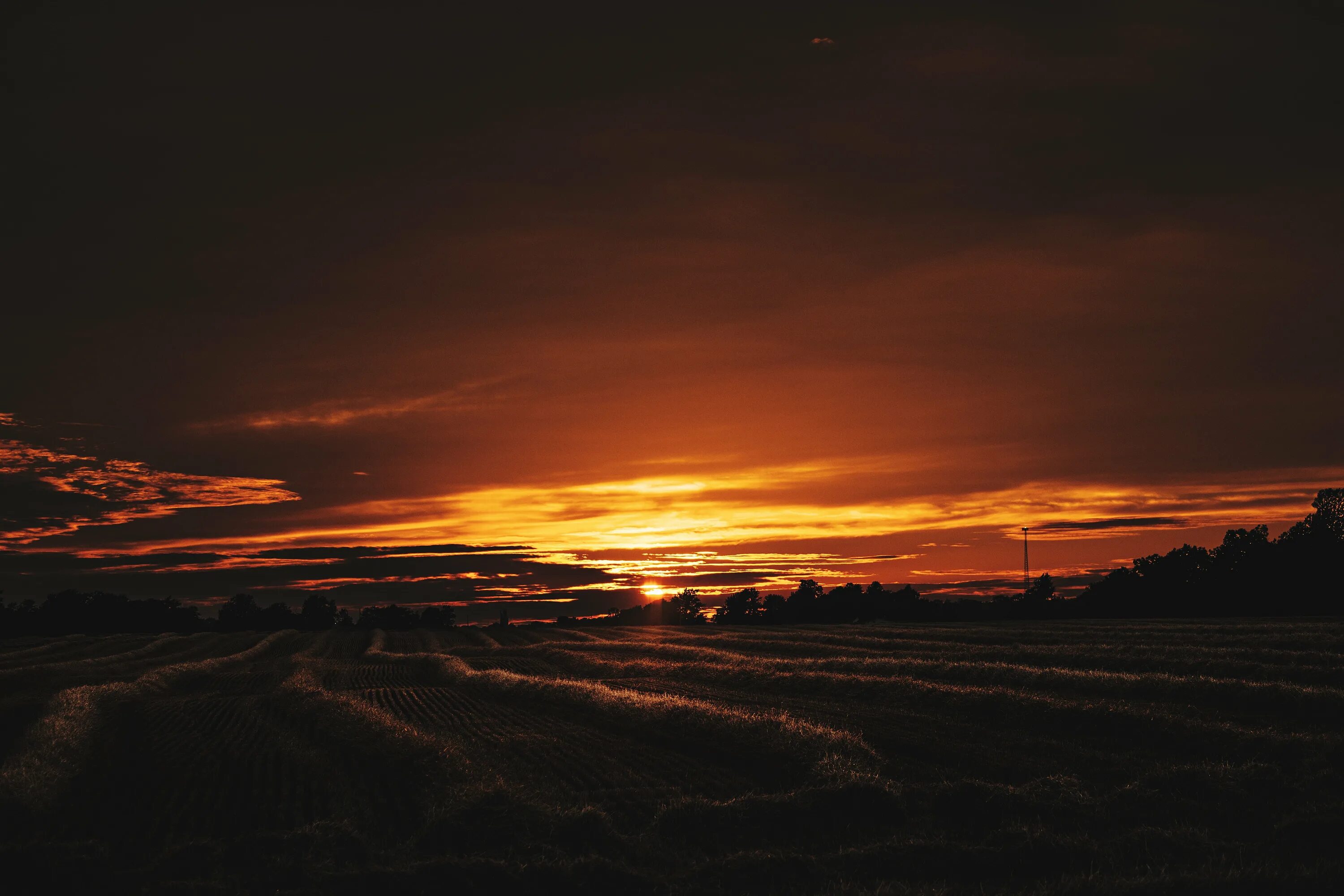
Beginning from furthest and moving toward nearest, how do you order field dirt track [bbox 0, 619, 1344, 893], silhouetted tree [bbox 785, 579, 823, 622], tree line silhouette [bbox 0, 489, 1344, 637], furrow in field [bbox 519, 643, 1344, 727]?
silhouetted tree [bbox 785, 579, 823, 622], tree line silhouette [bbox 0, 489, 1344, 637], furrow in field [bbox 519, 643, 1344, 727], field dirt track [bbox 0, 619, 1344, 893]

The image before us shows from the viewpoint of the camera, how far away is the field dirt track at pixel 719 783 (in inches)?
500

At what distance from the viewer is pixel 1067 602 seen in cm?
13662

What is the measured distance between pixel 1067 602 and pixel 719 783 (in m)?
134

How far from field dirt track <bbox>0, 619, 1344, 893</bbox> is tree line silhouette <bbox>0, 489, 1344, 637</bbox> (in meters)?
89.8

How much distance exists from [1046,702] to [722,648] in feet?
127

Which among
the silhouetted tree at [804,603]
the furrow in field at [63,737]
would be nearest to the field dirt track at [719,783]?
the furrow in field at [63,737]

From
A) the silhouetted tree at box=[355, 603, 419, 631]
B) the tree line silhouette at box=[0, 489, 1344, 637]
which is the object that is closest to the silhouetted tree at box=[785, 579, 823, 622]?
the tree line silhouette at box=[0, 489, 1344, 637]

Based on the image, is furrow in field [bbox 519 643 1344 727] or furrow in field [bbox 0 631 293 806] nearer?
furrow in field [bbox 0 631 293 806]

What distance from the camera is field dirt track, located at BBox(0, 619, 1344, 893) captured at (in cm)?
1271

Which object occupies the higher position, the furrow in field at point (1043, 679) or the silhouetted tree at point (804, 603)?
the furrow in field at point (1043, 679)

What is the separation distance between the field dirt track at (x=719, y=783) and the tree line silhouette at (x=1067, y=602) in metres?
89.8

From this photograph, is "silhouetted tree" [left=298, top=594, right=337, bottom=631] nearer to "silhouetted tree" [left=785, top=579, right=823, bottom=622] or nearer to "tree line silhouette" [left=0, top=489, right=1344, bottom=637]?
"tree line silhouette" [left=0, top=489, right=1344, bottom=637]

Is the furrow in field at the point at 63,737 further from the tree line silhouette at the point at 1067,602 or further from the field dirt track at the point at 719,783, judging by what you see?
the tree line silhouette at the point at 1067,602

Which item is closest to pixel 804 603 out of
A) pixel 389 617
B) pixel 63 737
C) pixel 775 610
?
pixel 775 610
